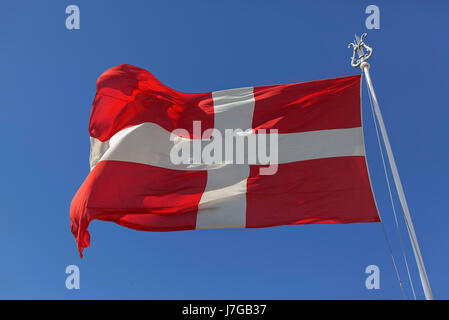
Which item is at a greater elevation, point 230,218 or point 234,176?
point 234,176

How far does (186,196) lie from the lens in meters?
8.20

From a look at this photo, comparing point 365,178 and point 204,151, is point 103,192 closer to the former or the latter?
point 204,151

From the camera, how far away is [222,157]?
8.59m

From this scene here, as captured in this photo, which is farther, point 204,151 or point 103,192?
point 204,151

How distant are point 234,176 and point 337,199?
82.0 inches

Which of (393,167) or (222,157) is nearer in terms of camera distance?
(393,167)

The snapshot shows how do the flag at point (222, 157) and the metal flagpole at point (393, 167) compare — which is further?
the flag at point (222, 157)

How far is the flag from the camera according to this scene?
7.60 m

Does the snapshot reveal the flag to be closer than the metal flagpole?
No

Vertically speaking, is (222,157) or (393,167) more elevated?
(222,157)

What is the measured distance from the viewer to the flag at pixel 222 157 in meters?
7.60
